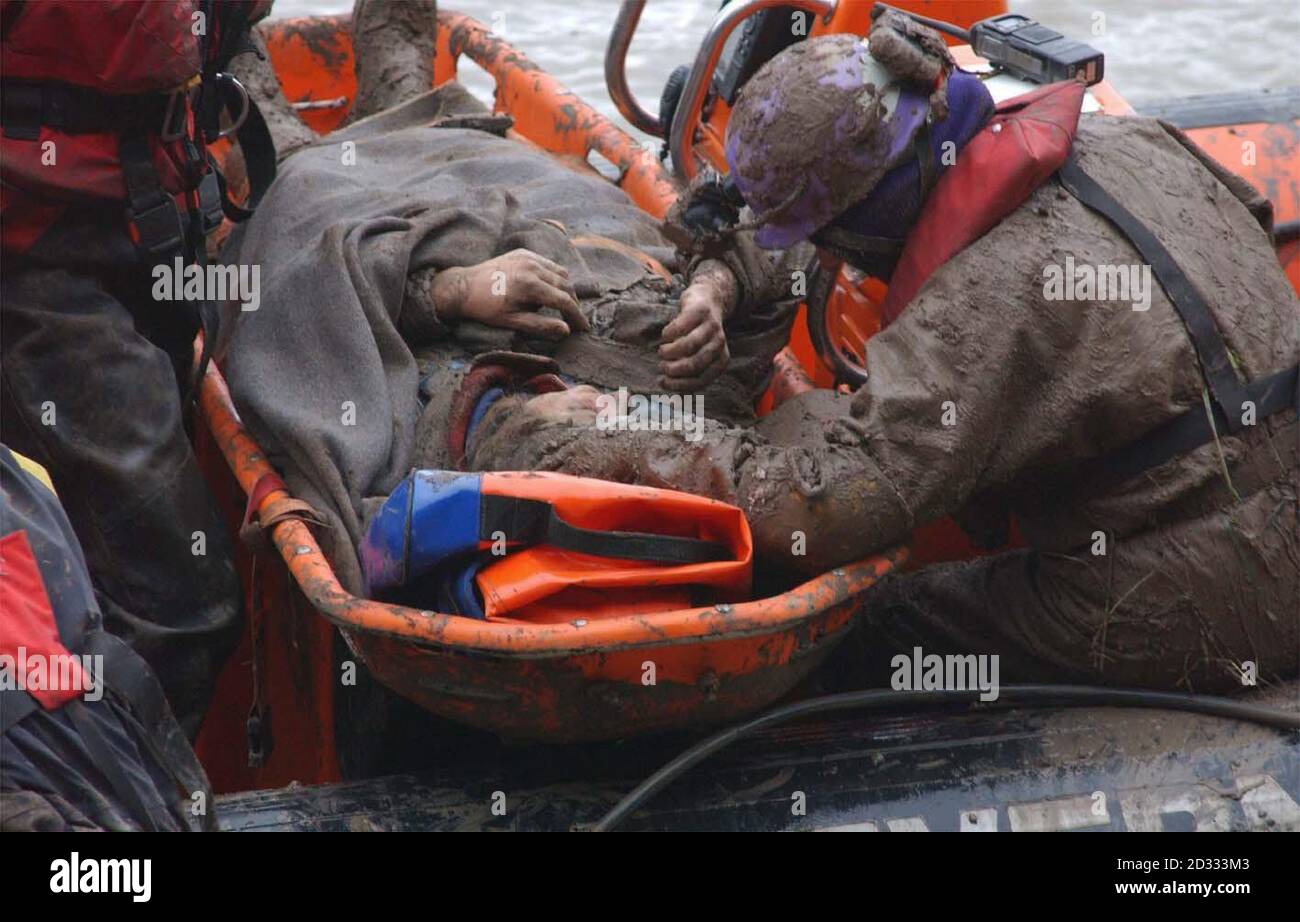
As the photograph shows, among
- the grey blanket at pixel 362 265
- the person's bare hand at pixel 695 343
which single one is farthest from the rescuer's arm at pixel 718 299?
the grey blanket at pixel 362 265

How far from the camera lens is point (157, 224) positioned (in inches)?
124

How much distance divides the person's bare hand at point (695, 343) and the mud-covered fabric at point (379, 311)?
103mm

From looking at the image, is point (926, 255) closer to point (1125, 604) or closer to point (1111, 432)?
point (1111, 432)

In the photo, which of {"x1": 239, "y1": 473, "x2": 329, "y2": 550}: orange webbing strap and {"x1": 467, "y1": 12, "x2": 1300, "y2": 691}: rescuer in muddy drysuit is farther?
{"x1": 239, "y1": 473, "x2": 329, "y2": 550}: orange webbing strap

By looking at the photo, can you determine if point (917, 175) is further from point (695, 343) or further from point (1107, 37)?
point (1107, 37)

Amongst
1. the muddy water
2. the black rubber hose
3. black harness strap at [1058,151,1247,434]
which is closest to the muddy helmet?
black harness strap at [1058,151,1247,434]

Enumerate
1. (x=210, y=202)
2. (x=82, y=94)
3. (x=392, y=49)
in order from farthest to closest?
(x=392, y=49) → (x=210, y=202) → (x=82, y=94)

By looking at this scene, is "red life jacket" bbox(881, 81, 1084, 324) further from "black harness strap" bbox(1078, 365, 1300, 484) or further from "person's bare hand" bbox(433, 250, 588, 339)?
"person's bare hand" bbox(433, 250, 588, 339)

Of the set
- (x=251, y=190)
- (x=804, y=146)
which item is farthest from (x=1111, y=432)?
(x=251, y=190)

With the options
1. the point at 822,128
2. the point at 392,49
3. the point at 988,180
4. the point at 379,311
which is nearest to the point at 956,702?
the point at 988,180

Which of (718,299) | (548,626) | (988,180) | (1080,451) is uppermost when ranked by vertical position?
(988,180)

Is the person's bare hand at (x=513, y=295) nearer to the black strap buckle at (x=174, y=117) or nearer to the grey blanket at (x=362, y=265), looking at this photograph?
the grey blanket at (x=362, y=265)

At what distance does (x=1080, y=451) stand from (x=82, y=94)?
1.82 metres

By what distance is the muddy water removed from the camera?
8766mm
